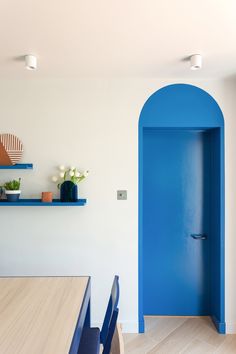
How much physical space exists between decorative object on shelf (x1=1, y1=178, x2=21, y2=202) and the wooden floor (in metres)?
1.67

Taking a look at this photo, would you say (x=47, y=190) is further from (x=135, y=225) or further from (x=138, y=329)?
(x=138, y=329)

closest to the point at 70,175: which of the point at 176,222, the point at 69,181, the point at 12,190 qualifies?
the point at 69,181

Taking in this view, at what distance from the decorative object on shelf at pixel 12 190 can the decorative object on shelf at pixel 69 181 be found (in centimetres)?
34

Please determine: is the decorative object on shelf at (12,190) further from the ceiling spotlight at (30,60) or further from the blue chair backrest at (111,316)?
the blue chair backrest at (111,316)

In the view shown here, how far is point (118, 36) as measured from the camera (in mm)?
1847

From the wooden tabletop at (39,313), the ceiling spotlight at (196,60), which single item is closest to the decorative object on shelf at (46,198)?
the wooden tabletop at (39,313)

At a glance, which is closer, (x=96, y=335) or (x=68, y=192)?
(x=96, y=335)

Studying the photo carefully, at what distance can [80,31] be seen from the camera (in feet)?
5.87

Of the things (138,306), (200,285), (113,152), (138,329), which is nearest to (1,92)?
(113,152)

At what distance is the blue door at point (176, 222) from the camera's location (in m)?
2.90

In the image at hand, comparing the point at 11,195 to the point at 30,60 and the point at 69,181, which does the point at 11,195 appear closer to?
the point at 69,181

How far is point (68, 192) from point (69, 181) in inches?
4.1

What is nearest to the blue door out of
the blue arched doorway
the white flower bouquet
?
the blue arched doorway

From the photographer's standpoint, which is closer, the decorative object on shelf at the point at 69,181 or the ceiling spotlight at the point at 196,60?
the ceiling spotlight at the point at 196,60
